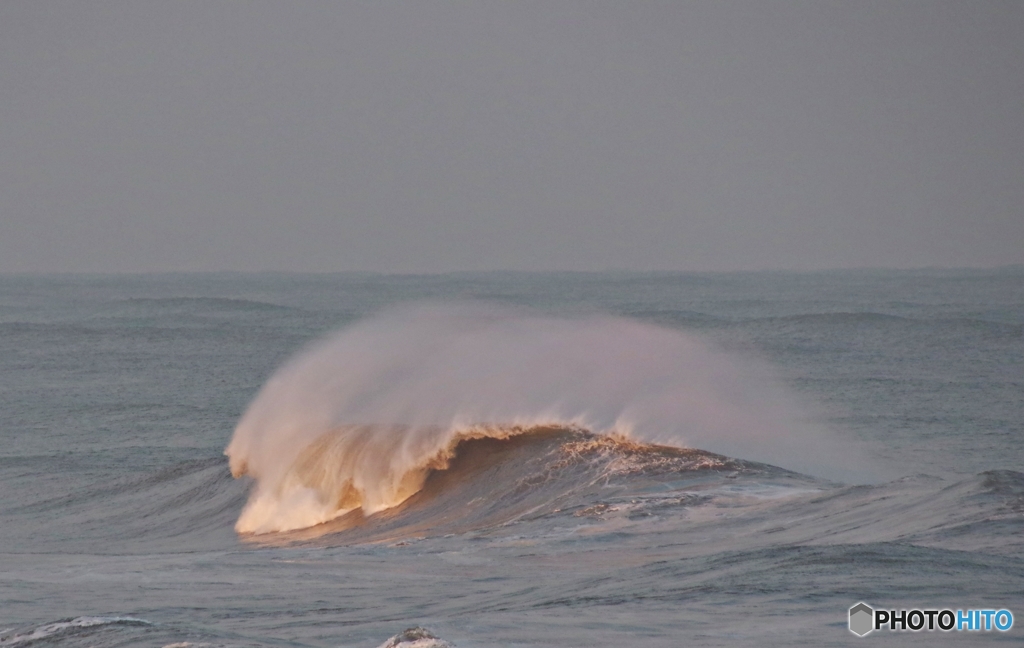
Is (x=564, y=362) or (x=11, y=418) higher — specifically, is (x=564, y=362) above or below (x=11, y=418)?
above

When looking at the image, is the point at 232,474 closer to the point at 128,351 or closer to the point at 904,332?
the point at 128,351

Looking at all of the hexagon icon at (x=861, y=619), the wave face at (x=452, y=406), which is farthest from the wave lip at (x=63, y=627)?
the wave face at (x=452, y=406)

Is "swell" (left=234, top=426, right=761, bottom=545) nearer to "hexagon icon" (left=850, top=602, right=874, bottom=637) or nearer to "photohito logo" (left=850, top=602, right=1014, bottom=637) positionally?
"hexagon icon" (left=850, top=602, right=874, bottom=637)

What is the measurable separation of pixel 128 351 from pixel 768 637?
39553 mm

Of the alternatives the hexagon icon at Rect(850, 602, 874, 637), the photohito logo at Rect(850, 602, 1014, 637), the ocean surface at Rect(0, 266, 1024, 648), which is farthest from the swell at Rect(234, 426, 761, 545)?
the photohito logo at Rect(850, 602, 1014, 637)

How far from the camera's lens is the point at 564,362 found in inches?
710

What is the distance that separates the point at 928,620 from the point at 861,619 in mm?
345

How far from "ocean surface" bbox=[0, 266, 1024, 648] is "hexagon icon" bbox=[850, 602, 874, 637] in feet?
0.20

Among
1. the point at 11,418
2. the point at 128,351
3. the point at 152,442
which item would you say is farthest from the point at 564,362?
the point at 128,351

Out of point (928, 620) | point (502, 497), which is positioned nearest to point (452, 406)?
point (502, 497)

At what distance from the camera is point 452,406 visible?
16562mm

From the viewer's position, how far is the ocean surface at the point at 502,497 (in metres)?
7.82

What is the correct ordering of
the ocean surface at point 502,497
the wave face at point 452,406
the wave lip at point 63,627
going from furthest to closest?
the wave face at point 452,406 < the ocean surface at point 502,497 < the wave lip at point 63,627

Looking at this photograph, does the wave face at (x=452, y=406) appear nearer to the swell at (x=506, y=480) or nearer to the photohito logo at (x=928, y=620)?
the swell at (x=506, y=480)
